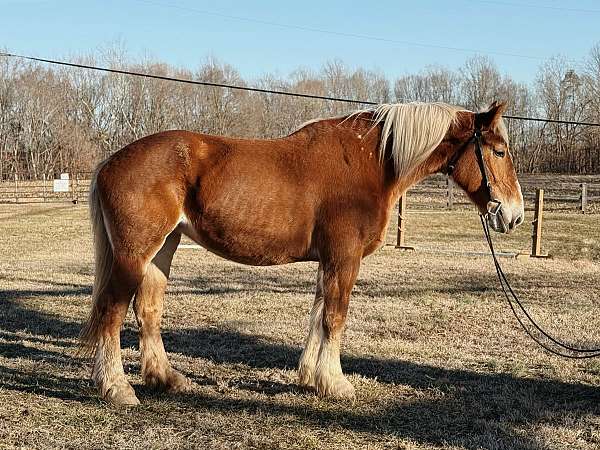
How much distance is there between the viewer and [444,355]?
566 cm

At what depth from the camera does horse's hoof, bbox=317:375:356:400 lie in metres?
4.41

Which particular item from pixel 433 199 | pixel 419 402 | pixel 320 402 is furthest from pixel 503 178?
pixel 433 199

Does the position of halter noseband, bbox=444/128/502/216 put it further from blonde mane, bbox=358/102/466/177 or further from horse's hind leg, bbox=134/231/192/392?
horse's hind leg, bbox=134/231/192/392

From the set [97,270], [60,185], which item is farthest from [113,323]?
[60,185]

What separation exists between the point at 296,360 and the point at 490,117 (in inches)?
108

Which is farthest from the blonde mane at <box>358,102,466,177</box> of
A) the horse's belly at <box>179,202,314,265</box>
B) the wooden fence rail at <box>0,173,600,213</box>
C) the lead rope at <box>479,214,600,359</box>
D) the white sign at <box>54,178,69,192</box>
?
the white sign at <box>54,178,69,192</box>

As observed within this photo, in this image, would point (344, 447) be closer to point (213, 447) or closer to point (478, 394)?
point (213, 447)

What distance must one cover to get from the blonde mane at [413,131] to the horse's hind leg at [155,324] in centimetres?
180

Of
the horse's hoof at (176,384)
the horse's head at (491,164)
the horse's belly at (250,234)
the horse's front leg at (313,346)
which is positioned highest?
the horse's head at (491,164)

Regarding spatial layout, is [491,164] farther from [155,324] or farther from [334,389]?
[155,324]

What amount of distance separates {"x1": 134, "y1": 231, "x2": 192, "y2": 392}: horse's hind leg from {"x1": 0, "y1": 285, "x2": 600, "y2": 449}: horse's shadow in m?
0.15

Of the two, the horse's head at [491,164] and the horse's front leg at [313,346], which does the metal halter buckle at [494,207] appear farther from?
the horse's front leg at [313,346]

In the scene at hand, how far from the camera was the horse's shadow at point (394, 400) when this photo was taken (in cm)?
392

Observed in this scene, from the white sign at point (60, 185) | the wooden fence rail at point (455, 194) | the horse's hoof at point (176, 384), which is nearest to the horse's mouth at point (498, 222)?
the horse's hoof at point (176, 384)
